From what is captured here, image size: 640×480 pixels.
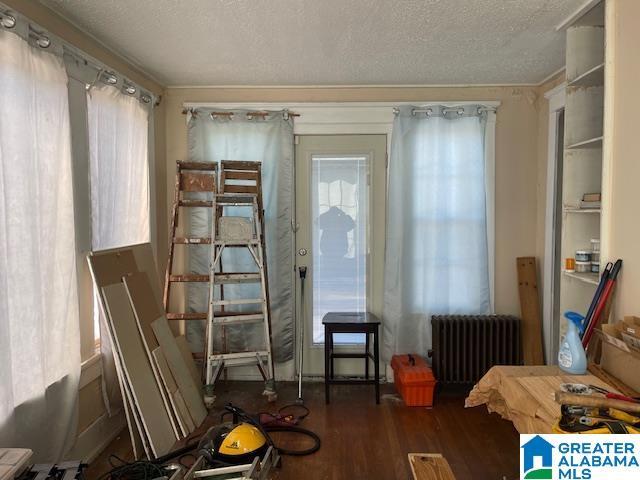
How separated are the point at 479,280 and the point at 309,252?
1.44 m

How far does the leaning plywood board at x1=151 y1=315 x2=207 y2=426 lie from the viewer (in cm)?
305

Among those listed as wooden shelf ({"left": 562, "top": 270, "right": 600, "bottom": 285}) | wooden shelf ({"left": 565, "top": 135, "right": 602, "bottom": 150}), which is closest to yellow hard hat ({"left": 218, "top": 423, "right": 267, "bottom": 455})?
Answer: wooden shelf ({"left": 562, "top": 270, "right": 600, "bottom": 285})

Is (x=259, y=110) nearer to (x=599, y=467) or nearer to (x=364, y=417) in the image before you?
(x=364, y=417)

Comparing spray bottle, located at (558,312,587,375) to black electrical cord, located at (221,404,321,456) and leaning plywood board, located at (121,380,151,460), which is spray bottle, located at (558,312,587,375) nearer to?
black electrical cord, located at (221,404,321,456)

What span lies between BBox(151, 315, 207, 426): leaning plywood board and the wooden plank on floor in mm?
1659

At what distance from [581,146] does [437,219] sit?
1.38 m

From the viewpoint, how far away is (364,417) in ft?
10.7

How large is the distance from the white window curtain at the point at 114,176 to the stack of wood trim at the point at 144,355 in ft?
0.49

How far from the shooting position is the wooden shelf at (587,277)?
2.33 metres

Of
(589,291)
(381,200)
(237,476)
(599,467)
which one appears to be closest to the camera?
(599,467)

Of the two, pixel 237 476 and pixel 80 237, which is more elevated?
pixel 80 237

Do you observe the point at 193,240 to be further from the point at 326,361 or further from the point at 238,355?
the point at 326,361

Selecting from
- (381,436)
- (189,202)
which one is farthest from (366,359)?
(189,202)

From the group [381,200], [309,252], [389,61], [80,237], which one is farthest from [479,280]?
[80,237]
